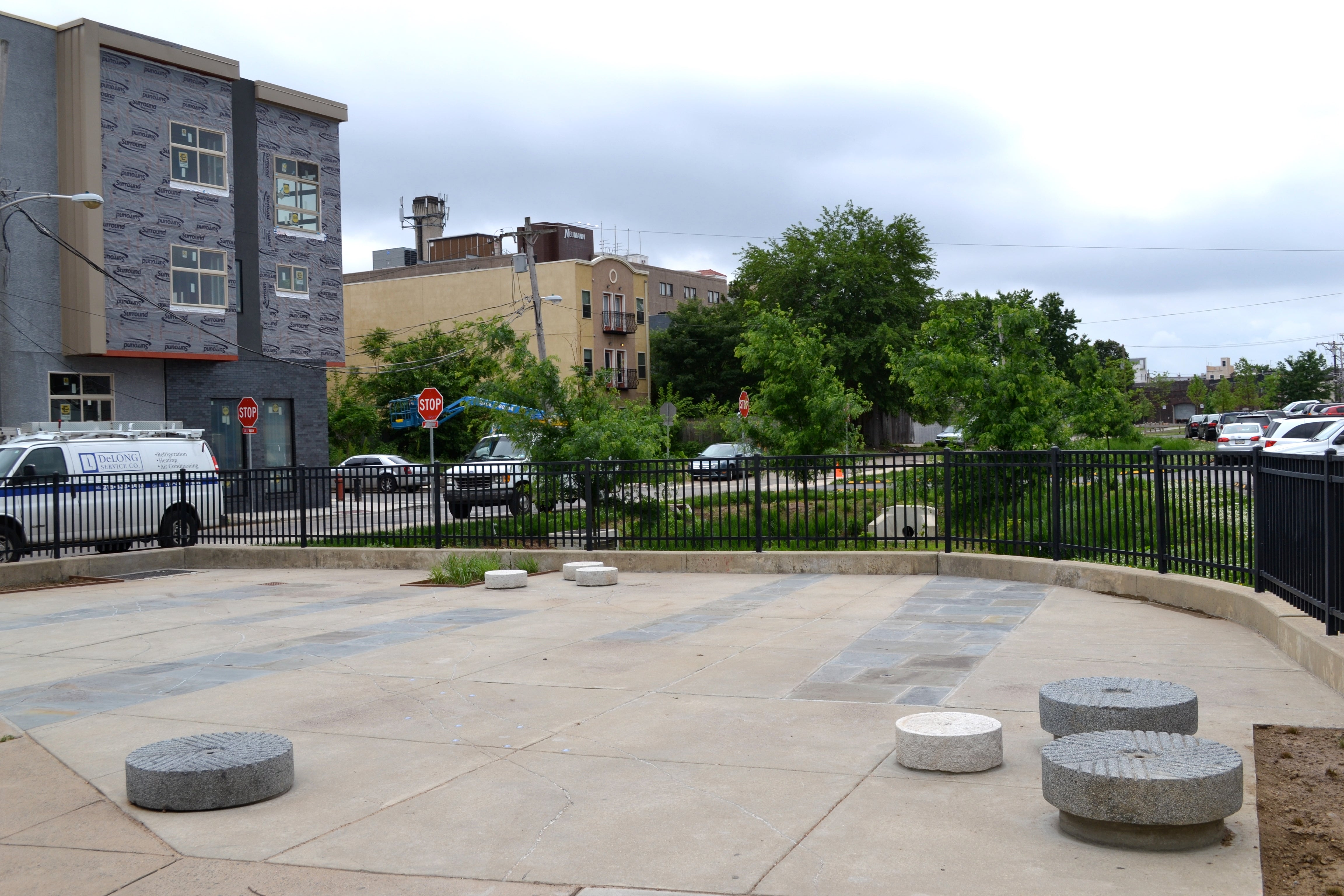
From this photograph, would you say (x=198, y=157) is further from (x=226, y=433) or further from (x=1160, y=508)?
(x=1160, y=508)

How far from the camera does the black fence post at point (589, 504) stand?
16797 millimetres

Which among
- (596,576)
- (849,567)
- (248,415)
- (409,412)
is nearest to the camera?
(596,576)

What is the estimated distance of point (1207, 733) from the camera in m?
6.43

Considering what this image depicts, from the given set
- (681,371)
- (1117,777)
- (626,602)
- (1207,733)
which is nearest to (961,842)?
(1117,777)

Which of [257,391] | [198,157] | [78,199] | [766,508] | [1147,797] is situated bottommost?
[1147,797]

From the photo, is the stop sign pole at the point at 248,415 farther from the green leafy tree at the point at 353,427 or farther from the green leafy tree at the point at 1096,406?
the green leafy tree at the point at 1096,406

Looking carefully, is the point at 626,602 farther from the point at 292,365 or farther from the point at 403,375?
the point at 403,375

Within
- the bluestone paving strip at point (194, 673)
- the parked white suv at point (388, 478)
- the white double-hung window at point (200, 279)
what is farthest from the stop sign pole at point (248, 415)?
the bluestone paving strip at point (194, 673)

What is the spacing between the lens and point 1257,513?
32.3 ft

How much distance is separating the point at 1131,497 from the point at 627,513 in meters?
7.55

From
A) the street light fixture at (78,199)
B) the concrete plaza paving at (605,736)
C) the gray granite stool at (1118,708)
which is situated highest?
the street light fixture at (78,199)

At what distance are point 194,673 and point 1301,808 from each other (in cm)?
788

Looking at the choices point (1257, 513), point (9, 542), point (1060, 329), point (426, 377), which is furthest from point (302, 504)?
point (1060, 329)

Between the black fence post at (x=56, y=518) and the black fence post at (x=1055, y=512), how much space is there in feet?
45.7
